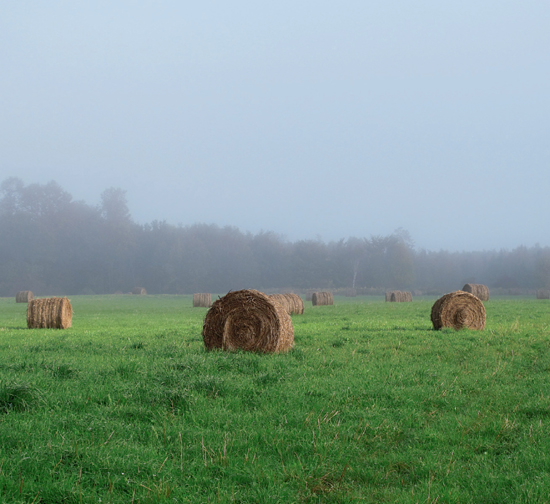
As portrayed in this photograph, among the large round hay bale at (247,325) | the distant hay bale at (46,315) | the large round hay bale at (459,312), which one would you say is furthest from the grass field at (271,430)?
the distant hay bale at (46,315)

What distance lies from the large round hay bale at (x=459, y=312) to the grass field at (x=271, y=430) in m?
6.36

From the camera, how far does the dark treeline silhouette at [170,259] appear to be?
359ft

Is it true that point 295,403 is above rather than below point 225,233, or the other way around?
below

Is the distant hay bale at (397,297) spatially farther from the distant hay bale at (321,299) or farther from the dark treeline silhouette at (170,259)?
the dark treeline silhouette at (170,259)

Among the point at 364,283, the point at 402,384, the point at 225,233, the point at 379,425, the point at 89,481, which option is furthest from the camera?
the point at 225,233

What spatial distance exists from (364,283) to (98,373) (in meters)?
113

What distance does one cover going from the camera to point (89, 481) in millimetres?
4566

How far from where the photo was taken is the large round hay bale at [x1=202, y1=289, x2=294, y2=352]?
1136 cm

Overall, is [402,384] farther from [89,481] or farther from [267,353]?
[89,481]

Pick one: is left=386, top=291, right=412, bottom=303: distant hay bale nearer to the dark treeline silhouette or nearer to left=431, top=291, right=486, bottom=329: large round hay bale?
left=431, top=291, right=486, bottom=329: large round hay bale

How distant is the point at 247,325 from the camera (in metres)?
11.5

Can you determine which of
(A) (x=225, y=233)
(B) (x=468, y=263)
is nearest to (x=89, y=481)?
(A) (x=225, y=233)

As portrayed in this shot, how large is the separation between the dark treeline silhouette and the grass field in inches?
3953

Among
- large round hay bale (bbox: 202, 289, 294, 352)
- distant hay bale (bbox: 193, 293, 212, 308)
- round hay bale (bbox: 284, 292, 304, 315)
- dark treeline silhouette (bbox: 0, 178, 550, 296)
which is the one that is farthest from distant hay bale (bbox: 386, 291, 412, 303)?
dark treeline silhouette (bbox: 0, 178, 550, 296)
